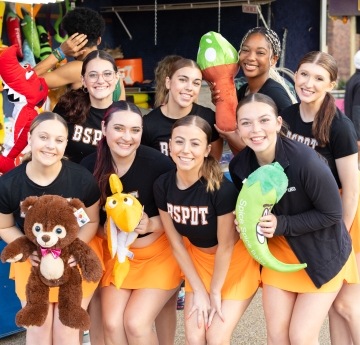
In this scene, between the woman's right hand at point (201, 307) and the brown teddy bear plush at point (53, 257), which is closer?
the brown teddy bear plush at point (53, 257)

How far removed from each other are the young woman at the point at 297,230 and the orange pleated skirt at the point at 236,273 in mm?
89

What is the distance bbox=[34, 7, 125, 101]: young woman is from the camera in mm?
4094

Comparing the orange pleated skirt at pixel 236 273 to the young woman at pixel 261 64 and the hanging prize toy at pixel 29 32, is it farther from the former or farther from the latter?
the hanging prize toy at pixel 29 32

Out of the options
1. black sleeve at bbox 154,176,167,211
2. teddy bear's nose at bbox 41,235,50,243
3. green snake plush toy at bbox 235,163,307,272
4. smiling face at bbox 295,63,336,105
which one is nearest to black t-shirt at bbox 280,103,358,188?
smiling face at bbox 295,63,336,105

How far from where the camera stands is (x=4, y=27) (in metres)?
5.08

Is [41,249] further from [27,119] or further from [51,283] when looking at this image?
[27,119]

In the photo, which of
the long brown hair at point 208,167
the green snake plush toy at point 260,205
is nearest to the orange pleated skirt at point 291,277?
the green snake plush toy at point 260,205

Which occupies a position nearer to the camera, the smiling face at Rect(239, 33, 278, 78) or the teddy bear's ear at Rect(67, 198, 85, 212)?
the teddy bear's ear at Rect(67, 198, 85, 212)

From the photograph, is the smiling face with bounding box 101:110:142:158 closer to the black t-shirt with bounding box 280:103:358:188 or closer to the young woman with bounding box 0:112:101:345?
the young woman with bounding box 0:112:101:345

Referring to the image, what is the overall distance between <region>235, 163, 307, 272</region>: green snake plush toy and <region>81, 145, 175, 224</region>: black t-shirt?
0.55 m

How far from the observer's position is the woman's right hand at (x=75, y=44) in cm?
415

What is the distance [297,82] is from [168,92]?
831mm

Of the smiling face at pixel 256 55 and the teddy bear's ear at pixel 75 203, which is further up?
the smiling face at pixel 256 55

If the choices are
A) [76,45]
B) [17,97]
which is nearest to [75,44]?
[76,45]
